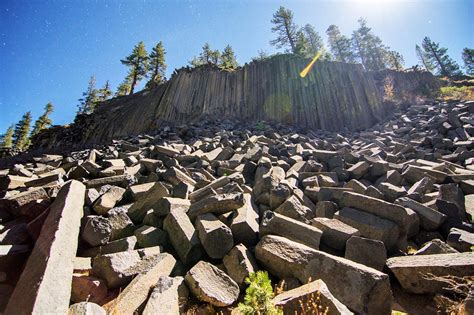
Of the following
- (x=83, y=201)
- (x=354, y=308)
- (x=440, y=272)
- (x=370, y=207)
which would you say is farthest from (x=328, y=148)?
(x=83, y=201)

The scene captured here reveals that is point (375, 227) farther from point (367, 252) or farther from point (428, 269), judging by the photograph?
point (428, 269)

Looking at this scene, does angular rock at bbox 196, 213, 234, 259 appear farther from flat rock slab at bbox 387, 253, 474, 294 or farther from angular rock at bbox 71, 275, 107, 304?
flat rock slab at bbox 387, 253, 474, 294

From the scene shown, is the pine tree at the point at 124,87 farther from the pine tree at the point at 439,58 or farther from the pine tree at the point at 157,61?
the pine tree at the point at 439,58

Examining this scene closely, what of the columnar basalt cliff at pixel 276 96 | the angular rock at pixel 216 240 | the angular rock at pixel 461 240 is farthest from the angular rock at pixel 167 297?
the columnar basalt cliff at pixel 276 96

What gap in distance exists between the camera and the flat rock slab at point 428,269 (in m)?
2.22

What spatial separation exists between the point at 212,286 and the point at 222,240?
22.4 inches

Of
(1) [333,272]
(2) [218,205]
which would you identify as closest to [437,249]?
(1) [333,272]

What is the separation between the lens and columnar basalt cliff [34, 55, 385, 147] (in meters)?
14.4

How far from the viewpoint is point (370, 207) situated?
10.7 ft

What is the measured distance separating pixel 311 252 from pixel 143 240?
1946mm

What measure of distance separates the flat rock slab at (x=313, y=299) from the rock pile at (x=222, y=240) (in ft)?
0.03

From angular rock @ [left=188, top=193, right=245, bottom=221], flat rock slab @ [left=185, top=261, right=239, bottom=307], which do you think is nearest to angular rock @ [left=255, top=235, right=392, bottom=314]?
flat rock slab @ [left=185, top=261, right=239, bottom=307]

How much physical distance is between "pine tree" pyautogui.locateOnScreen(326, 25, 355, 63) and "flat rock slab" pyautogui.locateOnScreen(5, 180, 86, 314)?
4135 centimetres

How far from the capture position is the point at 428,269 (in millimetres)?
2277
